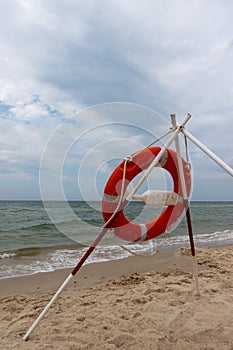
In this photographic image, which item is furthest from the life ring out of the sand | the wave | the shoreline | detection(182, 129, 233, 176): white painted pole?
the wave

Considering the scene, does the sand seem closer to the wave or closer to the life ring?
the life ring

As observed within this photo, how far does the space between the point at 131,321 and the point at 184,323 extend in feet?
1.63

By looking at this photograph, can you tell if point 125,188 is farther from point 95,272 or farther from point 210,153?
point 95,272

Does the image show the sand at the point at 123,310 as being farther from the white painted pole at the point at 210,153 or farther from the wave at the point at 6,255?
the wave at the point at 6,255

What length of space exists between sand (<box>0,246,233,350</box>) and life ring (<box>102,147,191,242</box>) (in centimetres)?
80

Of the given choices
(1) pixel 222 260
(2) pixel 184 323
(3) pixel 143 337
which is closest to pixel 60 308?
(3) pixel 143 337

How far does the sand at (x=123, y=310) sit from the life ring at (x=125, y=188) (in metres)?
0.80

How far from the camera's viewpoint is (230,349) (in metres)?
2.16

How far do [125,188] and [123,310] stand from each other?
1352mm

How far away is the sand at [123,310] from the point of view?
2.31 meters

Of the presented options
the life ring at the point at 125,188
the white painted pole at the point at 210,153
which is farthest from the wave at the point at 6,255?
the white painted pole at the point at 210,153

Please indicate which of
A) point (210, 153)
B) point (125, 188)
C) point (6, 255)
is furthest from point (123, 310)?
point (6, 255)

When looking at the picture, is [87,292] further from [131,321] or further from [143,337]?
[143,337]

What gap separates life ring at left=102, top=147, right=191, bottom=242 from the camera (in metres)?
2.59
